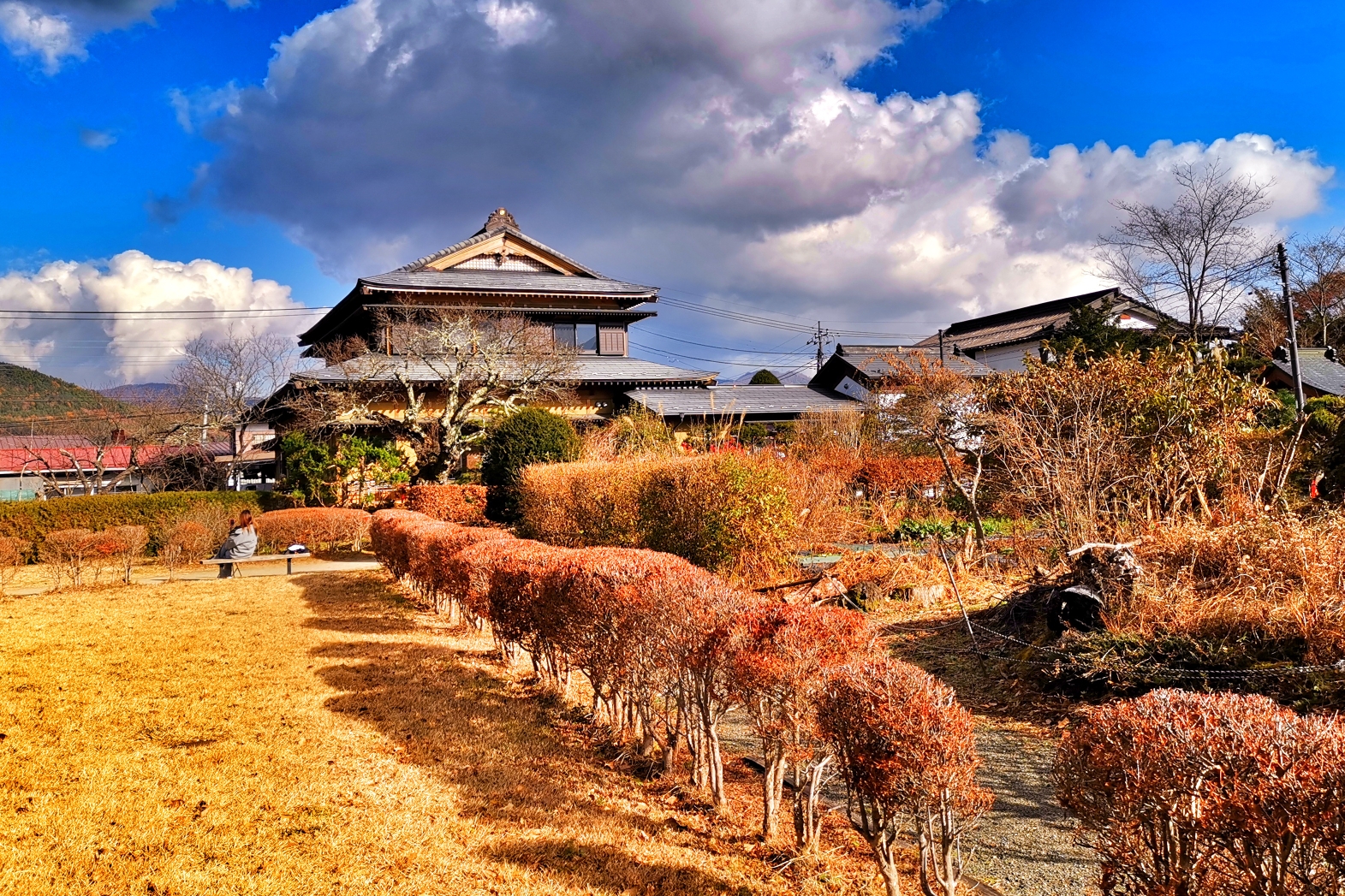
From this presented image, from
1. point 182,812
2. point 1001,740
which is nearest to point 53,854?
point 182,812

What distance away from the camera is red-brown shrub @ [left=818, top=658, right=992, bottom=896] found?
3102 mm

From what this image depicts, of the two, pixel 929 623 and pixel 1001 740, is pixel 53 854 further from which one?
pixel 929 623

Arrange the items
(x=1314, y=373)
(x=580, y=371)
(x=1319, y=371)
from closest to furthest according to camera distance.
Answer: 1. (x=580, y=371)
2. (x=1314, y=373)
3. (x=1319, y=371)

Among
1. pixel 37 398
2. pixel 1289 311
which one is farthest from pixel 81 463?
pixel 1289 311

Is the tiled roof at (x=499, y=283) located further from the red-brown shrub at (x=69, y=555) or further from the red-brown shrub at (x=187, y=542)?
the red-brown shrub at (x=69, y=555)

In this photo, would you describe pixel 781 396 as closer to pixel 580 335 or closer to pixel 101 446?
pixel 580 335

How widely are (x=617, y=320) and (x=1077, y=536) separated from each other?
2366 cm

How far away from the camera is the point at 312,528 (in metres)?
18.9

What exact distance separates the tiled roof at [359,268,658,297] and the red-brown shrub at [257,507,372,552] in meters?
10.0

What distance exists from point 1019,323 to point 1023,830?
Result: 1848 inches

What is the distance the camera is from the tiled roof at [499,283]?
28.0 m

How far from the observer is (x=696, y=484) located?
32.8 feet

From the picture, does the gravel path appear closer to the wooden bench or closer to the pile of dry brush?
the pile of dry brush

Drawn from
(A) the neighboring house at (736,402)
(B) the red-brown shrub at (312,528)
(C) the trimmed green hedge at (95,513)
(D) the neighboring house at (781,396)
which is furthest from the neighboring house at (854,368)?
(C) the trimmed green hedge at (95,513)
